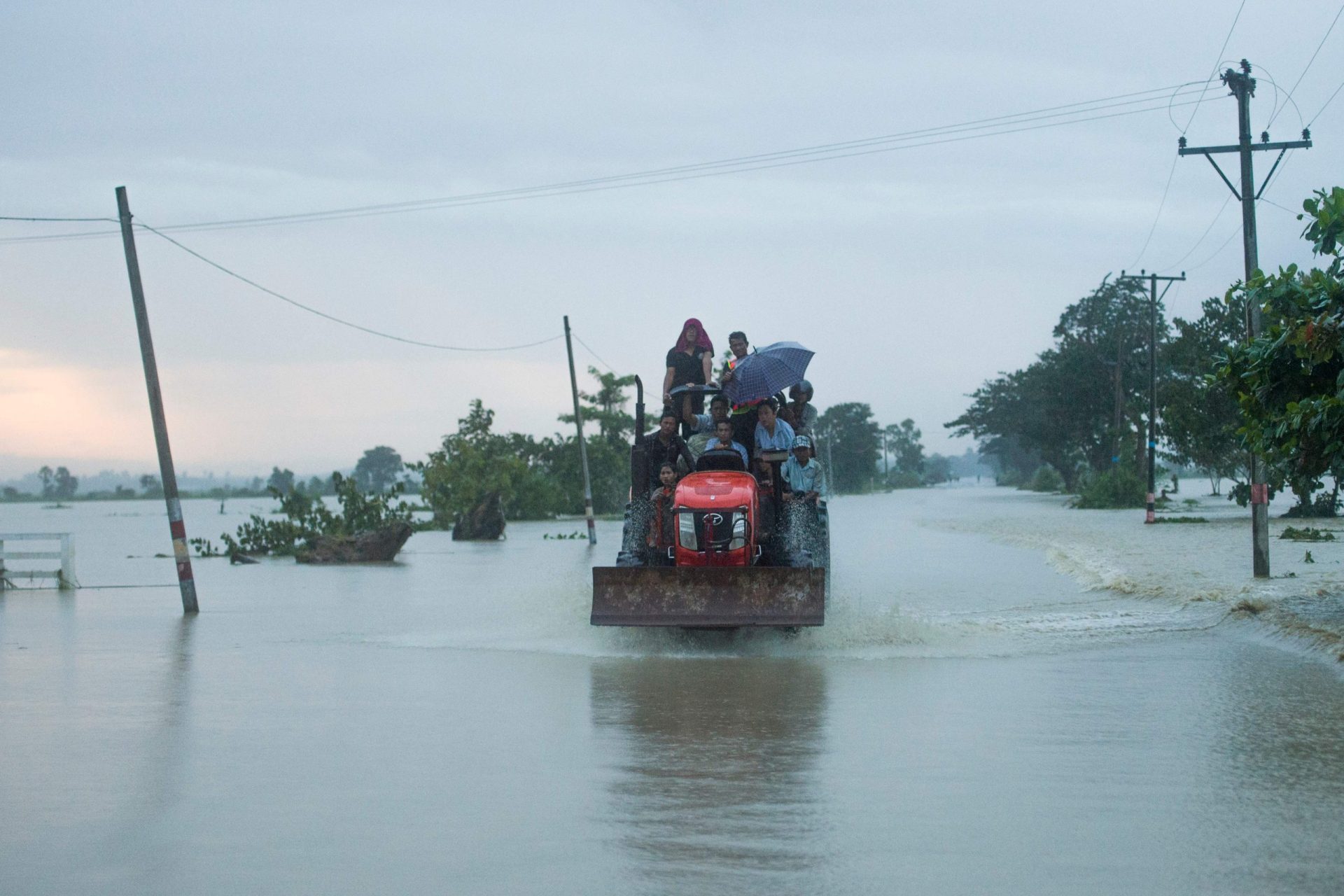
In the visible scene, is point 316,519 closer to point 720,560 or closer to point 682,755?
point 720,560

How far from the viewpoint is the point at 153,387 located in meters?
19.4

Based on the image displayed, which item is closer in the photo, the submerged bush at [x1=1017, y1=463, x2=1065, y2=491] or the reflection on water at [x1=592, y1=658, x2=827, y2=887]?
the reflection on water at [x1=592, y1=658, x2=827, y2=887]

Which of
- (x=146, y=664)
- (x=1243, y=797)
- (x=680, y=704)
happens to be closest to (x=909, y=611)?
(x=680, y=704)

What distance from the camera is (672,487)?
525 inches

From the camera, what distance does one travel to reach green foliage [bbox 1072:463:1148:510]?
205 ft

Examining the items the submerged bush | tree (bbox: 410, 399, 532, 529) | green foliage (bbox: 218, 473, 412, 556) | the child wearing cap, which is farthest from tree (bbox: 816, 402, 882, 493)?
the child wearing cap

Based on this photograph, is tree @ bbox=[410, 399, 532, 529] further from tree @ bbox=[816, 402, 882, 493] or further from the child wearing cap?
tree @ bbox=[816, 402, 882, 493]

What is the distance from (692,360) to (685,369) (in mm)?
124

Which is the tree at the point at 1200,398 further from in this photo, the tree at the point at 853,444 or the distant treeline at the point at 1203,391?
the tree at the point at 853,444

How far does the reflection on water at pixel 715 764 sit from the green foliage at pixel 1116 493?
54.1 metres

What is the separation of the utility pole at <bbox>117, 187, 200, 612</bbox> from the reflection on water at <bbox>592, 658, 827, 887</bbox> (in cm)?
964

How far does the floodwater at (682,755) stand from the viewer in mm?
5574

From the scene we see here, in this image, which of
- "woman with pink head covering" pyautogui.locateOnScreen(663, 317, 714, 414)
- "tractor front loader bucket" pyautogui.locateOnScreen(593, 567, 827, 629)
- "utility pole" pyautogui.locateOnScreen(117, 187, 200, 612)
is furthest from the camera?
"utility pole" pyautogui.locateOnScreen(117, 187, 200, 612)

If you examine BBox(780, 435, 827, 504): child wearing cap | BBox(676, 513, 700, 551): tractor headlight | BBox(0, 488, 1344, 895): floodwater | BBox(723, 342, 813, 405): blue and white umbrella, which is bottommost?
BBox(0, 488, 1344, 895): floodwater
